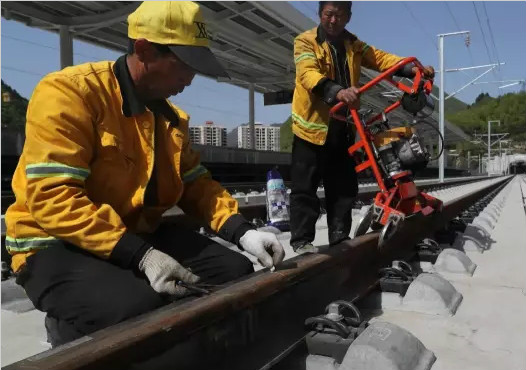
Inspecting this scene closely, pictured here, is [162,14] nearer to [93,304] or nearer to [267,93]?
[93,304]

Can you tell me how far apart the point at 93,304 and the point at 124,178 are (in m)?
0.53

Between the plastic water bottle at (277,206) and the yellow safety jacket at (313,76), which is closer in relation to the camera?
the yellow safety jacket at (313,76)

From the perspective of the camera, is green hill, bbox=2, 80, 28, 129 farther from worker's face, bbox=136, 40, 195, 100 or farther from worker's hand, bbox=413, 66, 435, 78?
worker's face, bbox=136, 40, 195, 100

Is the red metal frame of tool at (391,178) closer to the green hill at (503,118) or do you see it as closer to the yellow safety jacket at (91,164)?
the yellow safety jacket at (91,164)

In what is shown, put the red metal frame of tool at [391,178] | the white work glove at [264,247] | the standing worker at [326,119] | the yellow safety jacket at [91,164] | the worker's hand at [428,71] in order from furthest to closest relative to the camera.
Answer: the worker's hand at [428,71] < the red metal frame of tool at [391,178] < the standing worker at [326,119] < the white work glove at [264,247] < the yellow safety jacket at [91,164]

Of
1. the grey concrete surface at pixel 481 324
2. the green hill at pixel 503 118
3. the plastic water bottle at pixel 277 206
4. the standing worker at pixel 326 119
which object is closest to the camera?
the grey concrete surface at pixel 481 324

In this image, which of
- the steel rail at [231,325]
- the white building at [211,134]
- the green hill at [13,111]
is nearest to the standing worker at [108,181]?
the steel rail at [231,325]

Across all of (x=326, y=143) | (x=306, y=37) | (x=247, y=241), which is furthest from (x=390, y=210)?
(x=247, y=241)

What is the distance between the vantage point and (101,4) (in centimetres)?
1400

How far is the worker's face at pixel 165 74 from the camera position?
6.80 ft

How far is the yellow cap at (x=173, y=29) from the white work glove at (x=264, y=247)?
0.76m

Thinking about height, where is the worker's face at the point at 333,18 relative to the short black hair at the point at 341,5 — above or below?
below

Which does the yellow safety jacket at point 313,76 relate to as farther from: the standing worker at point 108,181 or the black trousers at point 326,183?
the standing worker at point 108,181

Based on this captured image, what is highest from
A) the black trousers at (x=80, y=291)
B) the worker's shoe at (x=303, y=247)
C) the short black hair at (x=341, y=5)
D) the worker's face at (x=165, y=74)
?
the short black hair at (x=341, y=5)
